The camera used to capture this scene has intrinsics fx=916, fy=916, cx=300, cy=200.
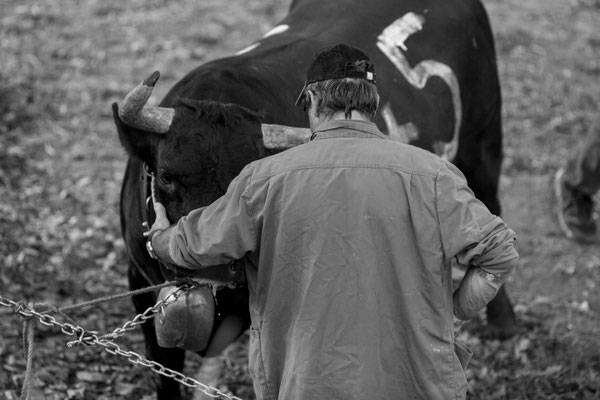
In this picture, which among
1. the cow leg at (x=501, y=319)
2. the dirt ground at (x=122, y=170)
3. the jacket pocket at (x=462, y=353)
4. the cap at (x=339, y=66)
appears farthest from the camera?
the cow leg at (x=501, y=319)

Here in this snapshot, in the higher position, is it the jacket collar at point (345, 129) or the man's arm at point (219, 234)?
the jacket collar at point (345, 129)

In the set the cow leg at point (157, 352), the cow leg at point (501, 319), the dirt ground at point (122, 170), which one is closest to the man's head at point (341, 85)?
the cow leg at point (157, 352)

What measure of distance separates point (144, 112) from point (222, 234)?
1.14 metres

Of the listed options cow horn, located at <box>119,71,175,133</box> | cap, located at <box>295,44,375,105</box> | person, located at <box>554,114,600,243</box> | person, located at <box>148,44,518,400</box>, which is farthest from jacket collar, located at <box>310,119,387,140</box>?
person, located at <box>554,114,600,243</box>

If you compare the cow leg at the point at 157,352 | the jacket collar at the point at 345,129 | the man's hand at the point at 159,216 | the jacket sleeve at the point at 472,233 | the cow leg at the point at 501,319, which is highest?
the jacket collar at the point at 345,129

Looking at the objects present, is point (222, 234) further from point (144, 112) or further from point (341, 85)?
point (144, 112)

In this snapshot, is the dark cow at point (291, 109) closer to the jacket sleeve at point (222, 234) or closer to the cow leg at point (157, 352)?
the cow leg at point (157, 352)

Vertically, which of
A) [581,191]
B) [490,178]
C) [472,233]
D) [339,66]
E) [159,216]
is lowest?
[581,191]

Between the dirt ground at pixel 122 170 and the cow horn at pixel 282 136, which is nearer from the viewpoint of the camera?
the cow horn at pixel 282 136

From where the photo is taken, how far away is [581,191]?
794 cm

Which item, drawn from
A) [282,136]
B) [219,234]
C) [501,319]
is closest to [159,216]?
[282,136]

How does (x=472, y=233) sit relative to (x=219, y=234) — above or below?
below

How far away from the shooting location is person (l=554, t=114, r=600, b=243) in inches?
306

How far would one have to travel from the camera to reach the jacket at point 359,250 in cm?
310
